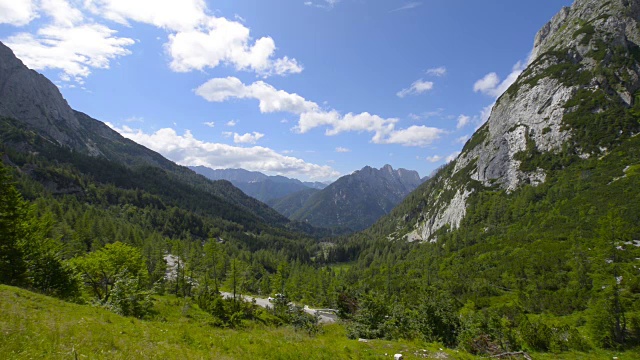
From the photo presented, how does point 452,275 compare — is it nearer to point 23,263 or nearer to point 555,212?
point 555,212

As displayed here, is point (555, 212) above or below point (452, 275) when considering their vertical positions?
above

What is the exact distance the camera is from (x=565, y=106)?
145250 millimetres

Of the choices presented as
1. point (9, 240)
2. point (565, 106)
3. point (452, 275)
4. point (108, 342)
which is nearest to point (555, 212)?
point (452, 275)

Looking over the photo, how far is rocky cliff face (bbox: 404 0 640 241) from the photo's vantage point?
429ft

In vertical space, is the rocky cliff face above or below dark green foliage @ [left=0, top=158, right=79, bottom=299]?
above

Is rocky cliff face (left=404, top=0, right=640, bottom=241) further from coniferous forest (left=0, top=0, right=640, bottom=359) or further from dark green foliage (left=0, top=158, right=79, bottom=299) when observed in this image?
dark green foliage (left=0, top=158, right=79, bottom=299)

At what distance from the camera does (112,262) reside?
147 feet

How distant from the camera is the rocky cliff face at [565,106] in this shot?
429 feet

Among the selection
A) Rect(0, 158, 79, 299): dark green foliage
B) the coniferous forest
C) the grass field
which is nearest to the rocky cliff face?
the coniferous forest

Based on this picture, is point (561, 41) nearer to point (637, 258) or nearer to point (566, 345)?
point (637, 258)

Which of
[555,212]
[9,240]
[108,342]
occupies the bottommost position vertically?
[108,342]

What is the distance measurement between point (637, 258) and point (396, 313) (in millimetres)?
52365

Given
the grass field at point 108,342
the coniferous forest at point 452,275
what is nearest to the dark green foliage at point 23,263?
the coniferous forest at point 452,275

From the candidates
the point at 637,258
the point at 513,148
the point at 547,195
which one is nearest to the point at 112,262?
the point at 637,258
